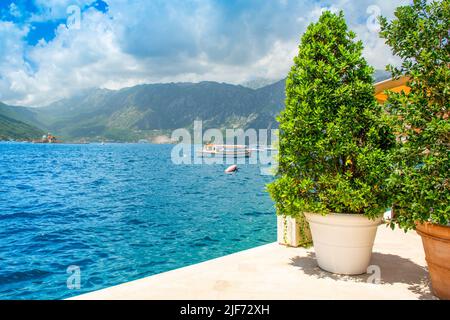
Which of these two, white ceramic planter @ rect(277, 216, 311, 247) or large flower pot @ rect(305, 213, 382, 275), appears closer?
large flower pot @ rect(305, 213, 382, 275)

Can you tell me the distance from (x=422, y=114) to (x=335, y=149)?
3.52ft

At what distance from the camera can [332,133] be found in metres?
3.94

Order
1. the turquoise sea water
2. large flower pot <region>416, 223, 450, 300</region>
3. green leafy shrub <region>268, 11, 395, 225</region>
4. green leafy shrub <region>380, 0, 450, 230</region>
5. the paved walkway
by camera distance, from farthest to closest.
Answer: the turquoise sea water → green leafy shrub <region>268, 11, 395, 225</region> → the paved walkway → large flower pot <region>416, 223, 450, 300</region> → green leafy shrub <region>380, 0, 450, 230</region>

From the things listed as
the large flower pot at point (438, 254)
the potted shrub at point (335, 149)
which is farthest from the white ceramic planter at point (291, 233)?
the large flower pot at point (438, 254)

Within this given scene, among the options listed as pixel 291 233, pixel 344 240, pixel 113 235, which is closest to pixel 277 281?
pixel 344 240

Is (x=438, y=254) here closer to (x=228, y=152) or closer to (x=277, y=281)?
(x=277, y=281)

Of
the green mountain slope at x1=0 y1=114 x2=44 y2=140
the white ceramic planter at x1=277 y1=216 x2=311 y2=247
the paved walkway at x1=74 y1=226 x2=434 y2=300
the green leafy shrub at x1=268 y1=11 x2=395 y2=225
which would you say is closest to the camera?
the paved walkway at x1=74 y1=226 x2=434 y2=300

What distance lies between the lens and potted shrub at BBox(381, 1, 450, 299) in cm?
306

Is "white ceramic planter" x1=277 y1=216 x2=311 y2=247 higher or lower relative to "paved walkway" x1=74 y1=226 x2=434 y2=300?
higher

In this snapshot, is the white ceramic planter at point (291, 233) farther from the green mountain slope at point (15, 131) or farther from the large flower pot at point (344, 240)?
the green mountain slope at point (15, 131)

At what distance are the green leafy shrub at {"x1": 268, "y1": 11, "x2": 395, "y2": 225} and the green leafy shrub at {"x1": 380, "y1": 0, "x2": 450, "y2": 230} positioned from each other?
1.32 feet

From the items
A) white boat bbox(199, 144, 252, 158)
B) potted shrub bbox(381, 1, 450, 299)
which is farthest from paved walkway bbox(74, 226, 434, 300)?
white boat bbox(199, 144, 252, 158)

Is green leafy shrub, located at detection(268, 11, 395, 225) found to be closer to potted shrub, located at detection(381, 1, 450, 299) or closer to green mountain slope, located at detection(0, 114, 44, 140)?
potted shrub, located at detection(381, 1, 450, 299)
